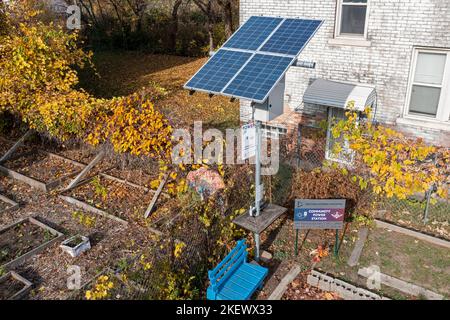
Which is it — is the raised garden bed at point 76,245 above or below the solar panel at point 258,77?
below

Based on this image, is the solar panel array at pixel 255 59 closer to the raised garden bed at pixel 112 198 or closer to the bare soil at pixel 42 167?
the raised garden bed at pixel 112 198

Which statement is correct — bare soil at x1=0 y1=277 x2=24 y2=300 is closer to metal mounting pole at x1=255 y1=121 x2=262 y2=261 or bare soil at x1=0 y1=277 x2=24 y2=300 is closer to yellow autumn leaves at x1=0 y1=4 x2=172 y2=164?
yellow autumn leaves at x1=0 y1=4 x2=172 y2=164

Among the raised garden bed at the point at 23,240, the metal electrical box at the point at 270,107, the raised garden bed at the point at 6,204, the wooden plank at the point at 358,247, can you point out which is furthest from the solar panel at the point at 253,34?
the raised garden bed at the point at 6,204

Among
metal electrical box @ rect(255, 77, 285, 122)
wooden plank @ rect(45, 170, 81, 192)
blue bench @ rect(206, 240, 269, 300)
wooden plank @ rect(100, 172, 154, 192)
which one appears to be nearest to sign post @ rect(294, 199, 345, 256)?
blue bench @ rect(206, 240, 269, 300)

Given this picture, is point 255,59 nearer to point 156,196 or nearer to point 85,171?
point 156,196

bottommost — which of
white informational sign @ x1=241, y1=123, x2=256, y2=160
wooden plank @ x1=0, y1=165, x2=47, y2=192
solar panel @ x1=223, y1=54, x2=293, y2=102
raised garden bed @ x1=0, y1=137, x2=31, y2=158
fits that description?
wooden plank @ x1=0, y1=165, x2=47, y2=192
